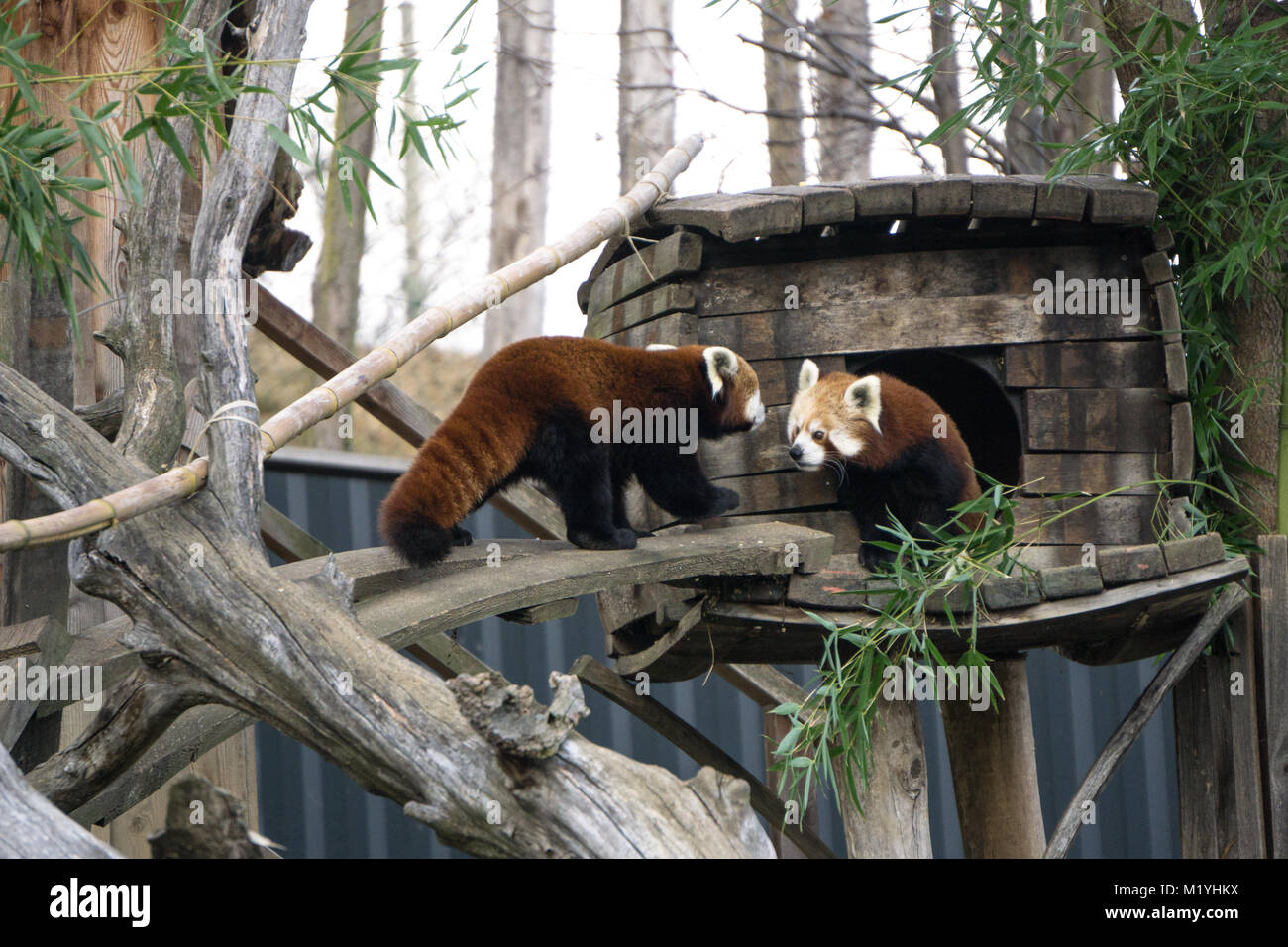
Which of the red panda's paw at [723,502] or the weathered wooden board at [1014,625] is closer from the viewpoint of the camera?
the weathered wooden board at [1014,625]

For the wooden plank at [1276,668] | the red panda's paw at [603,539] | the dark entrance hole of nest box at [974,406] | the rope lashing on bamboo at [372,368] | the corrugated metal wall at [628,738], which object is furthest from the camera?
the corrugated metal wall at [628,738]

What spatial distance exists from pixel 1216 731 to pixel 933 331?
1805 mm

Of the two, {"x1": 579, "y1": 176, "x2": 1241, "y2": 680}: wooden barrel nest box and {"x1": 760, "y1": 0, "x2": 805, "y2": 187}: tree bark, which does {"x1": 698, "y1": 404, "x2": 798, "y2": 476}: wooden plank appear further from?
{"x1": 760, "y1": 0, "x2": 805, "y2": 187}: tree bark

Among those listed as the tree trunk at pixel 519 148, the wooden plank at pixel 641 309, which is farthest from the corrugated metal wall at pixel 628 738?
the tree trunk at pixel 519 148

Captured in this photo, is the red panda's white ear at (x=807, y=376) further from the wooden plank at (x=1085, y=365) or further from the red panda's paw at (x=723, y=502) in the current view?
the wooden plank at (x=1085, y=365)

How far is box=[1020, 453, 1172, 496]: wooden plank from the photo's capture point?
13.1ft

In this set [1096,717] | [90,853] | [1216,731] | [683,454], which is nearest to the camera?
[90,853]

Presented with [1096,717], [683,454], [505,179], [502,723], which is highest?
[505,179]

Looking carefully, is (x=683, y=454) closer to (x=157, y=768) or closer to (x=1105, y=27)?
(x=157, y=768)

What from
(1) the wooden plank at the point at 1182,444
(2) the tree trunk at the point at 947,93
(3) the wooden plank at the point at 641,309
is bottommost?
(1) the wooden plank at the point at 1182,444

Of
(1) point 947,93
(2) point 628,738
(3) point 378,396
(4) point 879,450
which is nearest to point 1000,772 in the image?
(4) point 879,450

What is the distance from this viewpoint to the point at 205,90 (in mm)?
2789

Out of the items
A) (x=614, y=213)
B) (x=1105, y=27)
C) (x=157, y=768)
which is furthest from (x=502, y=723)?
(x=1105, y=27)

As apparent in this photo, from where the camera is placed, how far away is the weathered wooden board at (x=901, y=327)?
403 cm
